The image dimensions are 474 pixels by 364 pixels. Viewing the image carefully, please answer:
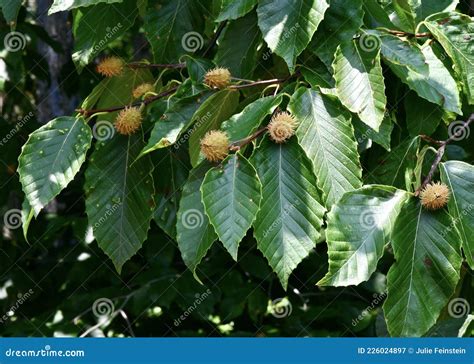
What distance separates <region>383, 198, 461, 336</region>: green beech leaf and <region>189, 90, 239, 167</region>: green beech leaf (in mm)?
512

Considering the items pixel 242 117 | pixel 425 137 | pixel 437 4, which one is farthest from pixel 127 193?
pixel 437 4

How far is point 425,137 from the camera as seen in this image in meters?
1.82

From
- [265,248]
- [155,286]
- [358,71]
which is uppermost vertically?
[358,71]

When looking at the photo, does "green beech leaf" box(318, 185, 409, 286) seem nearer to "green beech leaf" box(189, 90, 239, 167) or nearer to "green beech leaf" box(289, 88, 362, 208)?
"green beech leaf" box(289, 88, 362, 208)

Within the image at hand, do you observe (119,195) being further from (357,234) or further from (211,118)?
(357,234)

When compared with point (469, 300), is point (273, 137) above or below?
above

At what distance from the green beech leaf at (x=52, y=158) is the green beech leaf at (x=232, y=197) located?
412mm

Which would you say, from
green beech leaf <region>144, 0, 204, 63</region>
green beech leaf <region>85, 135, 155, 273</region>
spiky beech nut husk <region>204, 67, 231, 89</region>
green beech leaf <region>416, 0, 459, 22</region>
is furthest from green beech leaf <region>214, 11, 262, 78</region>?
green beech leaf <region>416, 0, 459, 22</region>

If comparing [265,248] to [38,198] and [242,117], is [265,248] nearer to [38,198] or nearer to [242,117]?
[242,117]

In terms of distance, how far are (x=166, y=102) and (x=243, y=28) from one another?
349 mm

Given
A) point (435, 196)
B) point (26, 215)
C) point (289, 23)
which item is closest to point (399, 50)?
point (289, 23)

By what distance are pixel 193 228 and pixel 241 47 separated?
63 centimetres

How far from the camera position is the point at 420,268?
1.59 m

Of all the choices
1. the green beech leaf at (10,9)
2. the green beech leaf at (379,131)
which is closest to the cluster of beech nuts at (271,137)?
the green beech leaf at (379,131)
